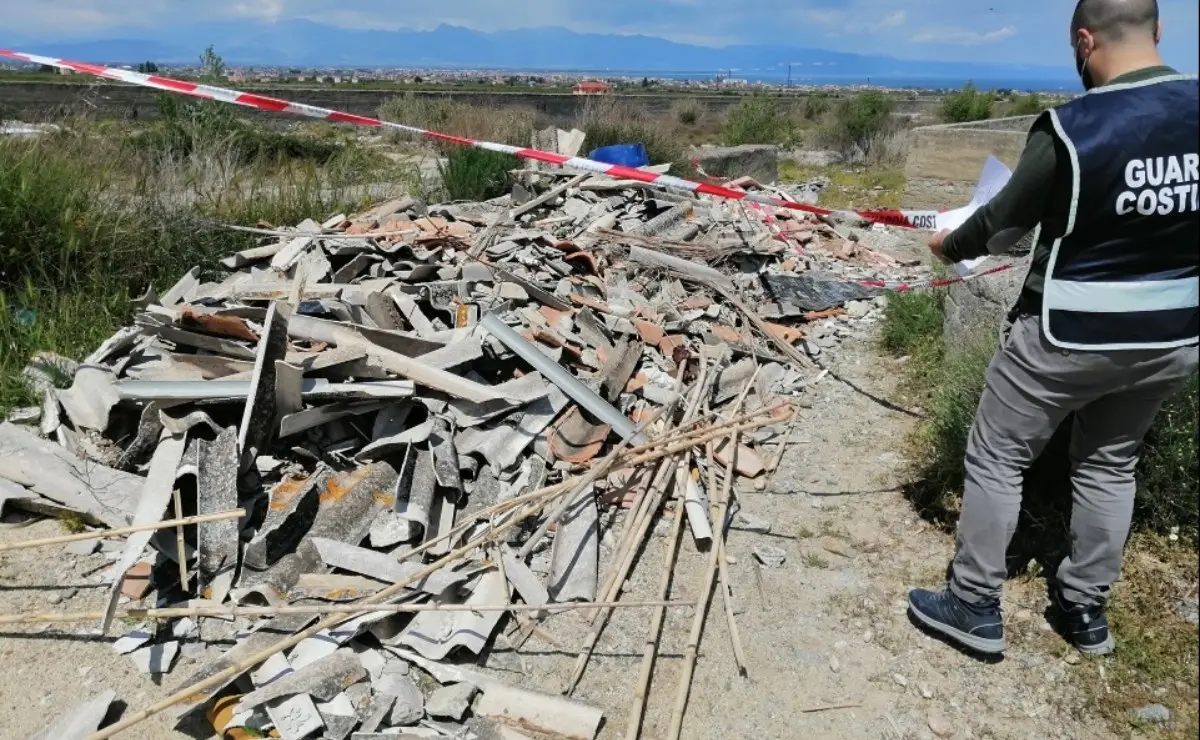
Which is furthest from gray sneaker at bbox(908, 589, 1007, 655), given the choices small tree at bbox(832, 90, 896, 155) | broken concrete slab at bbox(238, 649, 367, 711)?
small tree at bbox(832, 90, 896, 155)

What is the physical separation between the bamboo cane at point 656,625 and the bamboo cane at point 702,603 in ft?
0.40

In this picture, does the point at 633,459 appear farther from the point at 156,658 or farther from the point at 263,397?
the point at 156,658

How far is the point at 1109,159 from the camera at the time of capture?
2336 mm

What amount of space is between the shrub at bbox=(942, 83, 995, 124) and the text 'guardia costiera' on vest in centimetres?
1773

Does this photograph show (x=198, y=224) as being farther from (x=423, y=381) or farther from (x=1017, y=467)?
(x=1017, y=467)

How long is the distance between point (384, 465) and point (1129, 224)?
3252mm

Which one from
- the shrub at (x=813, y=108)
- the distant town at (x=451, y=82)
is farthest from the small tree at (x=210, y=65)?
the shrub at (x=813, y=108)

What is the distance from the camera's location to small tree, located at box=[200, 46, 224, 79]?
38.8 ft

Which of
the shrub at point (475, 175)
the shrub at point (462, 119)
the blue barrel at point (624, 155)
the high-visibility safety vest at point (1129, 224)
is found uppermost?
the shrub at point (462, 119)

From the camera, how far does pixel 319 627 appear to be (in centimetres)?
294

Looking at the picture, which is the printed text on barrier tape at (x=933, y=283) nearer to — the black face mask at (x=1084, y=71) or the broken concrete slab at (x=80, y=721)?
the black face mask at (x=1084, y=71)

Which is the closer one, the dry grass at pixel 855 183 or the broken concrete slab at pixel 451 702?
the broken concrete slab at pixel 451 702

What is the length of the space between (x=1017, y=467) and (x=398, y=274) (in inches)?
164

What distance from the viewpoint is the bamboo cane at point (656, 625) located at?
2.79 metres
